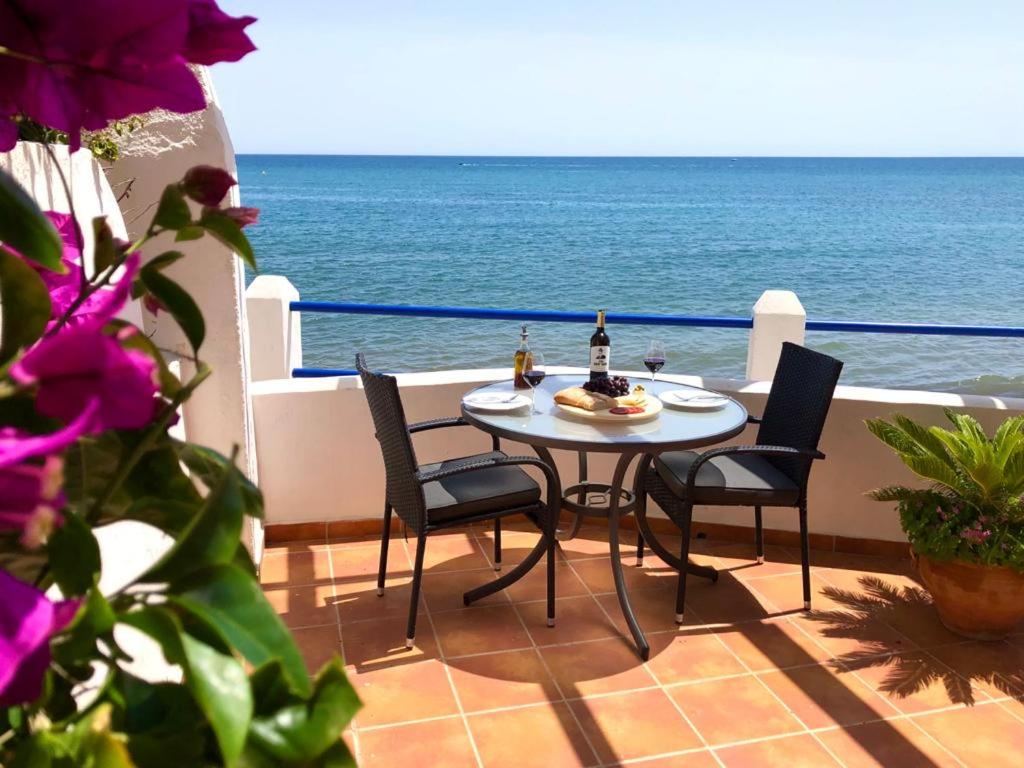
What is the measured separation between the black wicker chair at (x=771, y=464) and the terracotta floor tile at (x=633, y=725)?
0.54m

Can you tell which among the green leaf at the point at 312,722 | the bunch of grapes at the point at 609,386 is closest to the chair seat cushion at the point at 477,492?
the bunch of grapes at the point at 609,386

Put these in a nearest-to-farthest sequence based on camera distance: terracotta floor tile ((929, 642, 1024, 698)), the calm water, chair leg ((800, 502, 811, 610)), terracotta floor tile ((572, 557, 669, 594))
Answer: terracotta floor tile ((929, 642, 1024, 698))
chair leg ((800, 502, 811, 610))
terracotta floor tile ((572, 557, 669, 594))
the calm water

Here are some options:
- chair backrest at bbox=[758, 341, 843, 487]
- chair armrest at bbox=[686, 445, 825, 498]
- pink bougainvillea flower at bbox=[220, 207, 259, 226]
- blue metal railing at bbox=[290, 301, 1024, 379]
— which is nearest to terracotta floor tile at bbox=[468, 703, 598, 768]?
chair armrest at bbox=[686, 445, 825, 498]

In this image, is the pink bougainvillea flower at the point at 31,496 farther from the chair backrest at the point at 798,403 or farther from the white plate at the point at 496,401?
the chair backrest at the point at 798,403

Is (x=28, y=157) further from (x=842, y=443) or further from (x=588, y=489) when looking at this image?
(x=842, y=443)

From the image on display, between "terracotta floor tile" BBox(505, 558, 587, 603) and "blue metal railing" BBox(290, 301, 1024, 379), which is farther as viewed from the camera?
"blue metal railing" BBox(290, 301, 1024, 379)

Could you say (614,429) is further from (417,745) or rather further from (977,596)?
(977,596)

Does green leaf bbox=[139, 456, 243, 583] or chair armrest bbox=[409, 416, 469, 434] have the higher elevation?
green leaf bbox=[139, 456, 243, 583]

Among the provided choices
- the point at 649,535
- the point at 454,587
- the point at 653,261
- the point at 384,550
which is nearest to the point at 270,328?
the point at 384,550

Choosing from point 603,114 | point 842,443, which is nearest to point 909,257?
point 603,114

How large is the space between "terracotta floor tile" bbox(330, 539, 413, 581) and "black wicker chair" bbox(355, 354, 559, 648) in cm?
29

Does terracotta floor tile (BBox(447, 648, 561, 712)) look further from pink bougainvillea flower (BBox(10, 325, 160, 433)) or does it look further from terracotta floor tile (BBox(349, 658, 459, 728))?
pink bougainvillea flower (BBox(10, 325, 160, 433))

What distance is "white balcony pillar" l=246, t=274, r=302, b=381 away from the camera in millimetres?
4648

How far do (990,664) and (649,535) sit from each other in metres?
1.21
